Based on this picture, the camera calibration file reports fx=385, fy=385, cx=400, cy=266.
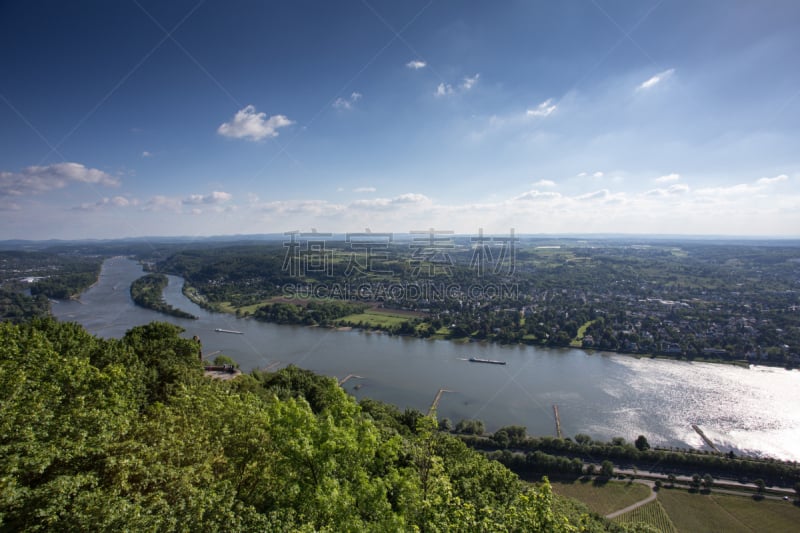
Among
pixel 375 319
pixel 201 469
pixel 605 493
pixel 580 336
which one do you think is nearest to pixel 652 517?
pixel 605 493

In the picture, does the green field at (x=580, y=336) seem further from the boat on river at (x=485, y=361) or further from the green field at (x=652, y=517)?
the green field at (x=652, y=517)

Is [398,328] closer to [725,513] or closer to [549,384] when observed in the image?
[549,384]

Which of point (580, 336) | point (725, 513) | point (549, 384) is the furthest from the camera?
point (580, 336)

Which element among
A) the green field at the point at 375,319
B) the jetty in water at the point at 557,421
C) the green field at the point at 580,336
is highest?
the green field at the point at 375,319

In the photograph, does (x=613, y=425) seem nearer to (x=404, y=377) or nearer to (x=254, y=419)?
(x=404, y=377)

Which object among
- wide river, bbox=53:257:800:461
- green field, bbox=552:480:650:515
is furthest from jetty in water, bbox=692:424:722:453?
green field, bbox=552:480:650:515

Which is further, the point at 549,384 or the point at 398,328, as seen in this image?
the point at 398,328

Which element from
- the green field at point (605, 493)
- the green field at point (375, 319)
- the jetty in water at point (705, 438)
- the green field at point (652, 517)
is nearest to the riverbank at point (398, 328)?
the green field at point (375, 319)
